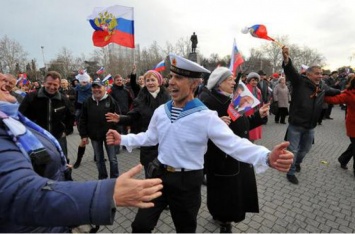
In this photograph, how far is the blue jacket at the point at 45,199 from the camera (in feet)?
3.29

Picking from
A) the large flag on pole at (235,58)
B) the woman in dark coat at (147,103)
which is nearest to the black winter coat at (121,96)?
the woman in dark coat at (147,103)

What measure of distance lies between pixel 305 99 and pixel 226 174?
263cm

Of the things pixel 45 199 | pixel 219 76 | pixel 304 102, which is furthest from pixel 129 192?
pixel 304 102

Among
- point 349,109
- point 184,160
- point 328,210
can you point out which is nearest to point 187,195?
point 184,160

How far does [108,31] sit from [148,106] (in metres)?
2.40

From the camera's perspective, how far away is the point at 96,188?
1.09 m

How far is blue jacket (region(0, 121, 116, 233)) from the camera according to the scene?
1003 millimetres

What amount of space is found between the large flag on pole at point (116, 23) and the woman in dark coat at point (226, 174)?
284cm

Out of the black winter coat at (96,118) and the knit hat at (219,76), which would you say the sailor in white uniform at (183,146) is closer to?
the knit hat at (219,76)

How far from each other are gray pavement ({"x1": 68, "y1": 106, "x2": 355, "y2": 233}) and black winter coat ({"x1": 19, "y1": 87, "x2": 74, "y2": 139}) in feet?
5.12

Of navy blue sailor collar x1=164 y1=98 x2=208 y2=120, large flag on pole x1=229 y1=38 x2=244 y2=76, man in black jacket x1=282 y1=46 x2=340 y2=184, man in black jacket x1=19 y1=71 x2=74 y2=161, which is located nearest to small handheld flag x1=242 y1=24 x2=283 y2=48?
large flag on pole x1=229 y1=38 x2=244 y2=76

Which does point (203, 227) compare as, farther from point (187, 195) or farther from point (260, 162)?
point (260, 162)

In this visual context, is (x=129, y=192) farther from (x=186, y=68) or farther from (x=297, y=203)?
(x=297, y=203)

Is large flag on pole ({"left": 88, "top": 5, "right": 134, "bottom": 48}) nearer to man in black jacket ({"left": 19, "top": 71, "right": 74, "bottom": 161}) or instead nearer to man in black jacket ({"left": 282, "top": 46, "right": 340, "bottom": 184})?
man in black jacket ({"left": 19, "top": 71, "right": 74, "bottom": 161})
